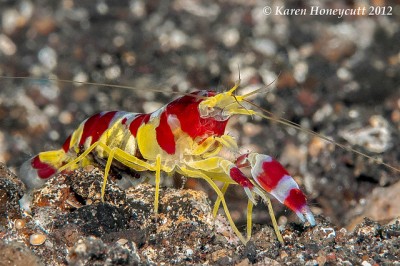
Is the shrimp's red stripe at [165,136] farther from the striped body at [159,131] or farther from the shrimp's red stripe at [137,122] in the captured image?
the shrimp's red stripe at [137,122]

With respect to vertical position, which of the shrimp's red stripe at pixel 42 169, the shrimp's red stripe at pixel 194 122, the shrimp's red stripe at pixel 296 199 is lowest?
the shrimp's red stripe at pixel 42 169

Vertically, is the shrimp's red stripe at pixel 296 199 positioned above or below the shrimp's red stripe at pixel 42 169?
above

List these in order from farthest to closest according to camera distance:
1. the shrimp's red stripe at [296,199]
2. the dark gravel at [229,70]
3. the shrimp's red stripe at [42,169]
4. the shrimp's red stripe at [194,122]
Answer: the dark gravel at [229,70]
the shrimp's red stripe at [42,169]
the shrimp's red stripe at [194,122]
the shrimp's red stripe at [296,199]

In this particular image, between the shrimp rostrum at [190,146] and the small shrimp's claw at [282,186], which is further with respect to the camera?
the shrimp rostrum at [190,146]

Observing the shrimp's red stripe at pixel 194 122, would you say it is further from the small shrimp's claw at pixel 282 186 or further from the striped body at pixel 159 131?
the small shrimp's claw at pixel 282 186

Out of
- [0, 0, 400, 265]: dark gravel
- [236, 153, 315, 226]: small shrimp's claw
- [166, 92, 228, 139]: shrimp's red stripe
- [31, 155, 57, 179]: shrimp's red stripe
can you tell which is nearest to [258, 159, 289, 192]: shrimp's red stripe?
[236, 153, 315, 226]: small shrimp's claw

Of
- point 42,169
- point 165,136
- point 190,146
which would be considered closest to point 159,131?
point 165,136

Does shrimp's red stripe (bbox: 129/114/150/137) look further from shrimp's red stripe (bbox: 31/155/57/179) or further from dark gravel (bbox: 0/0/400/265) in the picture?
dark gravel (bbox: 0/0/400/265)

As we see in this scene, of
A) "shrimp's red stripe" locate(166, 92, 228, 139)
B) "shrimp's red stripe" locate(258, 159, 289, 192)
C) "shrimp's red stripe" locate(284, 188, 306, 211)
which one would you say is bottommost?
"shrimp's red stripe" locate(284, 188, 306, 211)

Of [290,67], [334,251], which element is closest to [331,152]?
[290,67]

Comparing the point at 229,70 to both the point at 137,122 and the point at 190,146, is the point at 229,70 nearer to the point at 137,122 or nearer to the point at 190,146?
the point at 137,122

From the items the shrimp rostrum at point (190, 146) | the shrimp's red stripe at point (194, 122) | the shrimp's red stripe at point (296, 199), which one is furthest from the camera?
the shrimp's red stripe at point (194, 122)

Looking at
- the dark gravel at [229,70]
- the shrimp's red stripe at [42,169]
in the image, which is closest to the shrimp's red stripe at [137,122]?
the shrimp's red stripe at [42,169]
